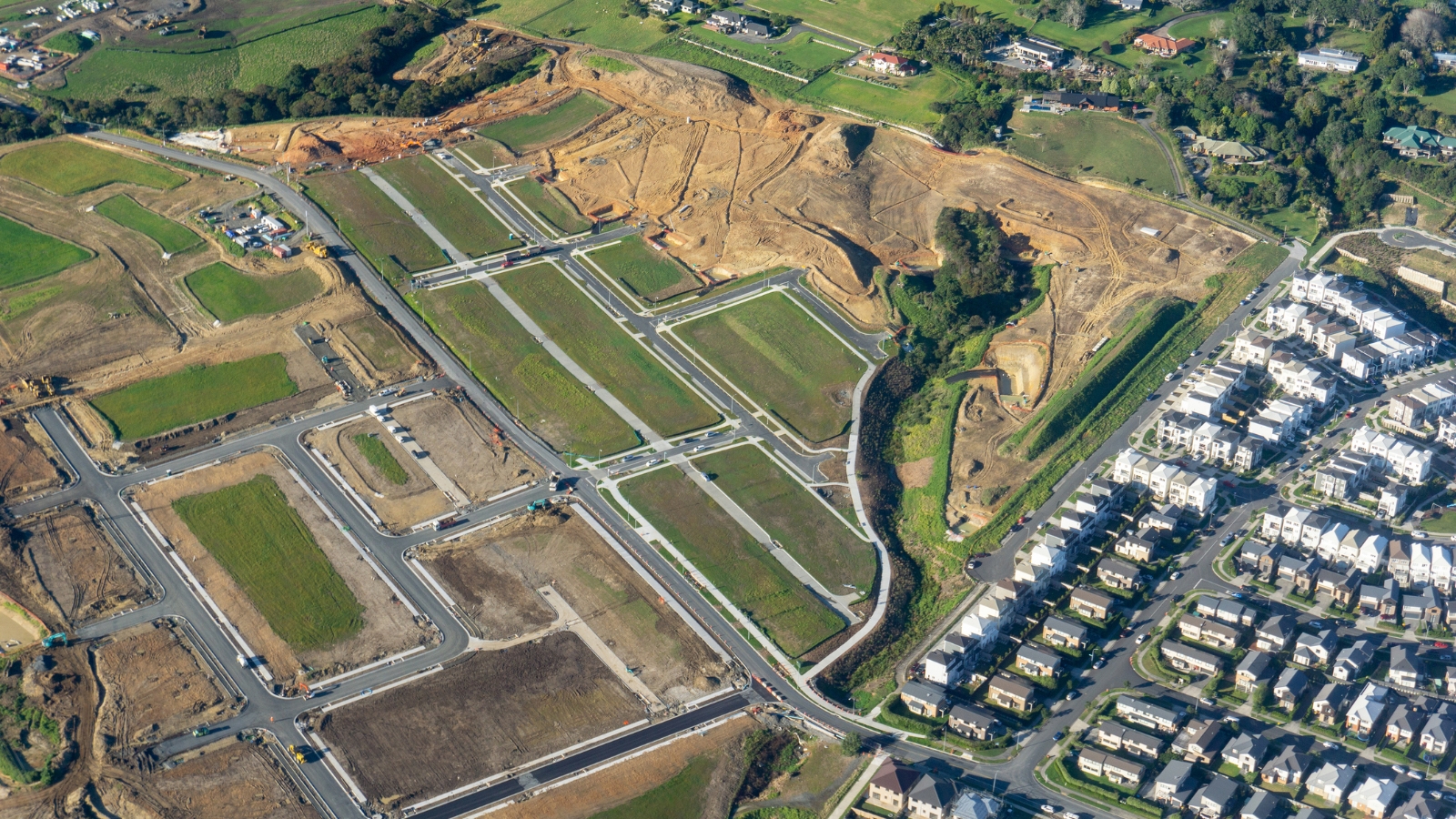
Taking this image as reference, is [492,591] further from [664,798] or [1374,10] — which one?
[1374,10]

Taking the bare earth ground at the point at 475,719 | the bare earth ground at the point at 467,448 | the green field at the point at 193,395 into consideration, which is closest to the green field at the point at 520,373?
the bare earth ground at the point at 467,448

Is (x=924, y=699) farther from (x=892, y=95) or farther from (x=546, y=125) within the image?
(x=546, y=125)

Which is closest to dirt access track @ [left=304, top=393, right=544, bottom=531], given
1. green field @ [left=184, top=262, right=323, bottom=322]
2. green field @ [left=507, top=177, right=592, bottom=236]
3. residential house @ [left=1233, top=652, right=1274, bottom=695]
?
green field @ [left=184, top=262, right=323, bottom=322]

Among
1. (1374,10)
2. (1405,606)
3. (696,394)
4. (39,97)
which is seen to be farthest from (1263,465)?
(39,97)

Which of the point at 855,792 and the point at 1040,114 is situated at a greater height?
the point at 1040,114

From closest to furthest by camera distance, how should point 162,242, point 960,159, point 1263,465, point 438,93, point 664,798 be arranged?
1. point 664,798
2. point 1263,465
3. point 162,242
4. point 960,159
5. point 438,93

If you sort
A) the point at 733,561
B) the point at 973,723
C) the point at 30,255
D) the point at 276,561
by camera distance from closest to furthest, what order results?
the point at 973,723, the point at 276,561, the point at 733,561, the point at 30,255

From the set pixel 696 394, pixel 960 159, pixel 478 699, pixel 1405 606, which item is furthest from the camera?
pixel 960 159

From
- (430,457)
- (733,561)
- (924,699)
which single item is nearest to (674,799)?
(924,699)

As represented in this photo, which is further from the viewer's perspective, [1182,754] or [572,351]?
[572,351]
